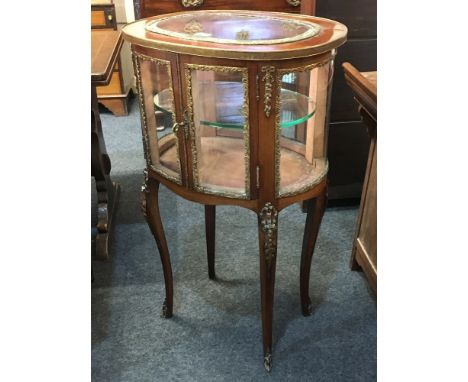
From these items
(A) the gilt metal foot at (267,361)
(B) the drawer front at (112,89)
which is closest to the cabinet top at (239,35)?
(A) the gilt metal foot at (267,361)

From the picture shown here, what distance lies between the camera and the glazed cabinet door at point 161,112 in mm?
1079

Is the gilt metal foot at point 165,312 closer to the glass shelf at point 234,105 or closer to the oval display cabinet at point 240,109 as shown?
the oval display cabinet at point 240,109

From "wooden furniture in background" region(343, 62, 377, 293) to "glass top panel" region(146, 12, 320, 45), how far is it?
0.88ft

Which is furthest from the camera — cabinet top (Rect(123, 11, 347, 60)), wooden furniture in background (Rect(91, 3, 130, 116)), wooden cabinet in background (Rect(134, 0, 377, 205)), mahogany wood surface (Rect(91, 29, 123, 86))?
wooden furniture in background (Rect(91, 3, 130, 116))

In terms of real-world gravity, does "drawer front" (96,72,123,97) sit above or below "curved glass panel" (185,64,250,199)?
below

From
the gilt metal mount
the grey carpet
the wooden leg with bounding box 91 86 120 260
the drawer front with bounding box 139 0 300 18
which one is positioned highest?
the drawer front with bounding box 139 0 300 18

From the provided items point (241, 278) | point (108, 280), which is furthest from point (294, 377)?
point (108, 280)

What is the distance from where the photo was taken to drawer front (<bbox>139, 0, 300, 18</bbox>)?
1697 mm

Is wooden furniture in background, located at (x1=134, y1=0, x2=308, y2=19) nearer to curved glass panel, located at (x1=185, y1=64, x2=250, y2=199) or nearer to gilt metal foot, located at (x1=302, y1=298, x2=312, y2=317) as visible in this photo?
curved glass panel, located at (x1=185, y1=64, x2=250, y2=199)

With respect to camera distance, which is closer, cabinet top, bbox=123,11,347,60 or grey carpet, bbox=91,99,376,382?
cabinet top, bbox=123,11,347,60

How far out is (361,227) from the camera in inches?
67.3

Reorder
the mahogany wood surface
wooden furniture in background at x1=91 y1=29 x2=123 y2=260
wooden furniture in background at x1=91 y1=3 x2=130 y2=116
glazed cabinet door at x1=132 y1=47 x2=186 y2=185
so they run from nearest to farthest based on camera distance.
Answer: glazed cabinet door at x1=132 y1=47 x2=186 y2=185 < the mahogany wood surface < wooden furniture in background at x1=91 y1=29 x2=123 y2=260 < wooden furniture in background at x1=91 y1=3 x2=130 y2=116

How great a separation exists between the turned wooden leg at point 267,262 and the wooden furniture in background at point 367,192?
42cm

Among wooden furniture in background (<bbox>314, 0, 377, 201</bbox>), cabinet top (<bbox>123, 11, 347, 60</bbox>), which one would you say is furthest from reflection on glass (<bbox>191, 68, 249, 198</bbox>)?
wooden furniture in background (<bbox>314, 0, 377, 201</bbox>)
